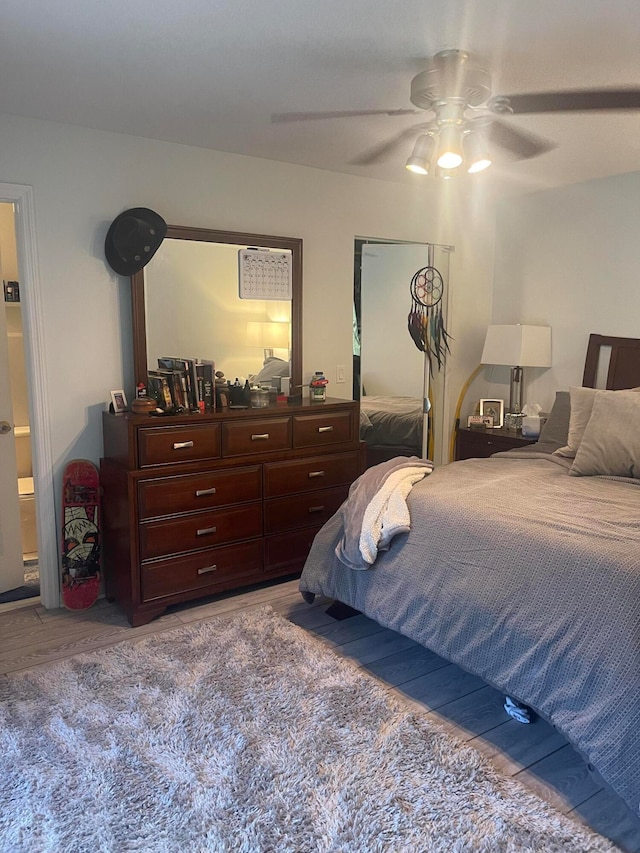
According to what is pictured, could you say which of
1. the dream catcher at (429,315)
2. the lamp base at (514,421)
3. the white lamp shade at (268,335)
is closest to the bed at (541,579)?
the lamp base at (514,421)

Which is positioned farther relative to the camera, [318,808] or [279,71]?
[279,71]

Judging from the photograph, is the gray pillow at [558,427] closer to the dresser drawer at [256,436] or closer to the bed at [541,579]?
the bed at [541,579]

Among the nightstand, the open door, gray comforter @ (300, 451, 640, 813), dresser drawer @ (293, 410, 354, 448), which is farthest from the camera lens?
the nightstand

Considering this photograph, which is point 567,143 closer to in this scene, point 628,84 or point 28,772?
point 628,84

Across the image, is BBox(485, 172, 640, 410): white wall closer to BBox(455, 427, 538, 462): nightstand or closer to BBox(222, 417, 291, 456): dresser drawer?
BBox(455, 427, 538, 462): nightstand

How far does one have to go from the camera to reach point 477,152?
8.76ft

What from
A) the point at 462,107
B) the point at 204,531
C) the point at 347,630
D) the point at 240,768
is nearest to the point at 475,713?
the point at 347,630

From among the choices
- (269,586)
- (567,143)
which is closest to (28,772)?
(269,586)

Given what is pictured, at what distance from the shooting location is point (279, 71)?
2.47m

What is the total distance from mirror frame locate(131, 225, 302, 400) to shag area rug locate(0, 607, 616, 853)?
1.56 metres

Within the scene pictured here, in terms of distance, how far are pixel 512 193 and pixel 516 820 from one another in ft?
13.5

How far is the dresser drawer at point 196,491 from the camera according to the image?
3156 millimetres

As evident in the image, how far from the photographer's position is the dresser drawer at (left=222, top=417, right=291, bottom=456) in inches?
135

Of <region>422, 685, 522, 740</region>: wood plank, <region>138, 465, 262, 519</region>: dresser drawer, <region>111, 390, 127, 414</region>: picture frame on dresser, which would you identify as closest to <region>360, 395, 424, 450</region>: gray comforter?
<region>138, 465, 262, 519</region>: dresser drawer
